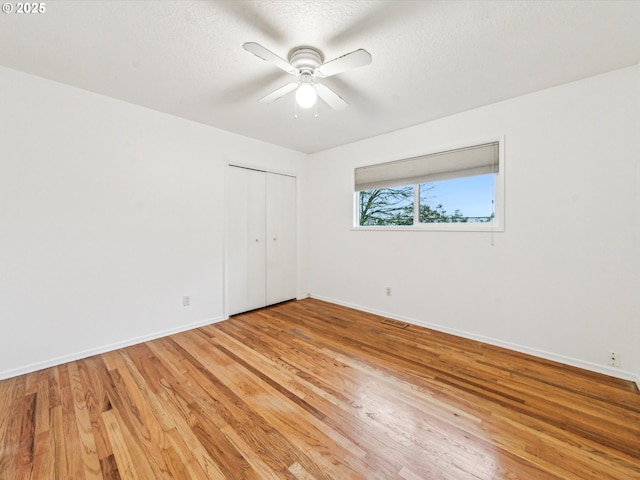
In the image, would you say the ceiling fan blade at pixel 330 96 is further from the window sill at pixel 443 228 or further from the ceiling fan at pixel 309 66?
the window sill at pixel 443 228

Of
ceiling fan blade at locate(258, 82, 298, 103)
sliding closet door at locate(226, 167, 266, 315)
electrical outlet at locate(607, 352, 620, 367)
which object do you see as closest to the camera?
ceiling fan blade at locate(258, 82, 298, 103)

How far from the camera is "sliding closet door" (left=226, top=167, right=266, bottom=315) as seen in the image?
357 cm

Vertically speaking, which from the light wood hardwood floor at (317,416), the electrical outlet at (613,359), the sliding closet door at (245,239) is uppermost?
the sliding closet door at (245,239)

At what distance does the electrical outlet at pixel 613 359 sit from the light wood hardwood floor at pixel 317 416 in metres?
0.16

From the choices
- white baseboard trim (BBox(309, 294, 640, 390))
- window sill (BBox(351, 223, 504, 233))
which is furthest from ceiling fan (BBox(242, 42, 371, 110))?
white baseboard trim (BBox(309, 294, 640, 390))

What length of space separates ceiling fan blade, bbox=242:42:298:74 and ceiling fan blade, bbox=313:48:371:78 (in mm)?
207

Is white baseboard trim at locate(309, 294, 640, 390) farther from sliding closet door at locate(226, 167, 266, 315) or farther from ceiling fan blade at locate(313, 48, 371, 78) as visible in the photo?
ceiling fan blade at locate(313, 48, 371, 78)

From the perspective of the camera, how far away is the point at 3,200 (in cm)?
208

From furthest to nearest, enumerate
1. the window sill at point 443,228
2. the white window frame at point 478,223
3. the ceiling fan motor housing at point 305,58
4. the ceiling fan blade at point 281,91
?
the window sill at point 443,228, the white window frame at point 478,223, the ceiling fan blade at point 281,91, the ceiling fan motor housing at point 305,58

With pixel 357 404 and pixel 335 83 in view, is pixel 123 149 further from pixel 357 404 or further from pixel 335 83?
pixel 357 404

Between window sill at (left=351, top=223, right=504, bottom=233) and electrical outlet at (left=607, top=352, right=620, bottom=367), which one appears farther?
window sill at (left=351, top=223, right=504, bottom=233)

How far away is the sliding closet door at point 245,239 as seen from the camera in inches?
141

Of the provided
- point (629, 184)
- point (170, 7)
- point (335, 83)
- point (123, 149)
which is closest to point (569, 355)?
point (629, 184)

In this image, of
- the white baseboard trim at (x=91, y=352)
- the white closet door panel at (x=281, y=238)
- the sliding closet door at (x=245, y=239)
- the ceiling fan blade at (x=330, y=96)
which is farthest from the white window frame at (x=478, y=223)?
Answer: the white baseboard trim at (x=91, y=352)
